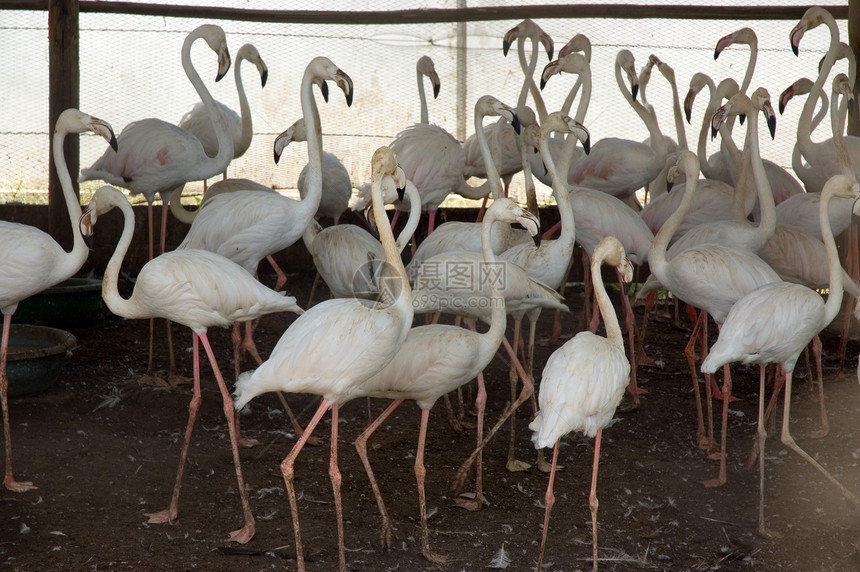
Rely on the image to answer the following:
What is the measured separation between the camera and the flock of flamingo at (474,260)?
Answer: 3.63 meters

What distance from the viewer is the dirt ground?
12.2 ft

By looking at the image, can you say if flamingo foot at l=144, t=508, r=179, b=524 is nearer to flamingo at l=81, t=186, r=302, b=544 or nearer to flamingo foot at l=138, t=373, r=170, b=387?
flamingo at l=81, t=186, r=302, b=544

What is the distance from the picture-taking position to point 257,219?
5047 millimetres

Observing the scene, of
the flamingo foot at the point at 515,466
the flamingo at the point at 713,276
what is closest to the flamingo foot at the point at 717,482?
the flamingo at the point at 713,276

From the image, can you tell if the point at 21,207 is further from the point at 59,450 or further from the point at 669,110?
the point at 669,110

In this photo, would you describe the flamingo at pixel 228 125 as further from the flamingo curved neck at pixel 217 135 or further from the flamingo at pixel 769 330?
the flamingo at pixel 769 330

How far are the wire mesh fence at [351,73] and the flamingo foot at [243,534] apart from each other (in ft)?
16.5

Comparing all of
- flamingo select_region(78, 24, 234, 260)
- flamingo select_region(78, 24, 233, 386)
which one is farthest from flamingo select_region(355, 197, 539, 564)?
flamingo select_region(78, 24, 234, 260)

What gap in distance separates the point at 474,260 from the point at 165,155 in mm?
2445

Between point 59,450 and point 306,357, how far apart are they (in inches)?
72.3

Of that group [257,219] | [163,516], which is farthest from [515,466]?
[257,219]

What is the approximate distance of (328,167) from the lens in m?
6.95

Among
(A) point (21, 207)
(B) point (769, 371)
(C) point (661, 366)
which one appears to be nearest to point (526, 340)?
(C) point (661, 366)

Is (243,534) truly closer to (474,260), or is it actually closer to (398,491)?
(398,491)
